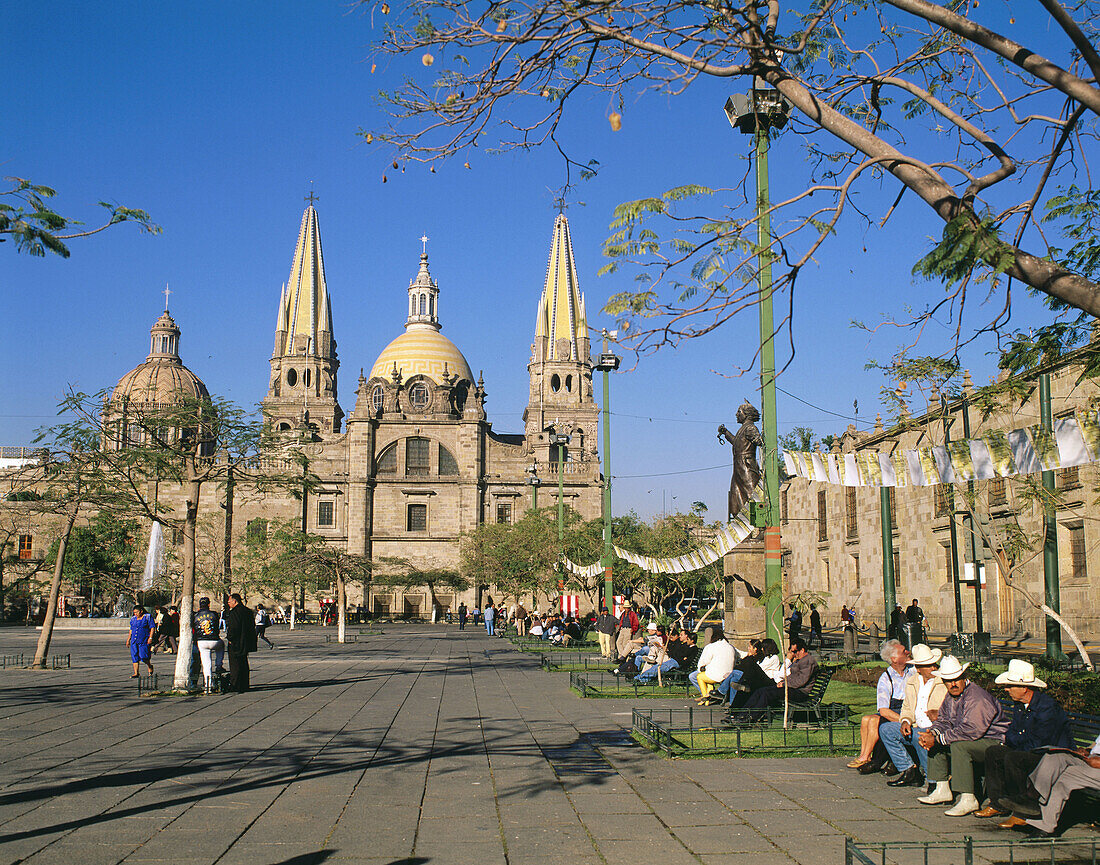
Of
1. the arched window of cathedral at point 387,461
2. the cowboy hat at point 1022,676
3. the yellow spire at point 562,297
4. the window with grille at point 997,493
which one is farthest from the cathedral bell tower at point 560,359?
the cowboy hat at point 1022,676

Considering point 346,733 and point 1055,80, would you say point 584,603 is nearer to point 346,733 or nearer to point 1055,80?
point 346,733

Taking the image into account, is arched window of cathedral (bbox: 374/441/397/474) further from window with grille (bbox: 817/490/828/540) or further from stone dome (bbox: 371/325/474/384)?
window with grille (bbox: 817/490/828/540)

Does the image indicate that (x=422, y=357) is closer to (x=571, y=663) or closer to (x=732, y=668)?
(x=571, y=663)

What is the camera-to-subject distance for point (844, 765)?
8289mm

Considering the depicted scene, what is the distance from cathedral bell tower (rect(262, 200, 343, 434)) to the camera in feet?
235

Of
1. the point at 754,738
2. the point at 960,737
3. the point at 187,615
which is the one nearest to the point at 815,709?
→ the point at 754,738

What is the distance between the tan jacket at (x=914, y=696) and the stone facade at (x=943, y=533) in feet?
11.9

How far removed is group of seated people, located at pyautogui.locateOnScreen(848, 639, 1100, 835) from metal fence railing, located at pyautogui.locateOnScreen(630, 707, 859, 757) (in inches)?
31.0

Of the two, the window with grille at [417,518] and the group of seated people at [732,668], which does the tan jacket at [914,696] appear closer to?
the group of seated people at [732,668]

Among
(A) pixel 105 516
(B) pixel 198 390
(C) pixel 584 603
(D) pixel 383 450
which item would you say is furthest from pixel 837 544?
(B) pixel 198 390

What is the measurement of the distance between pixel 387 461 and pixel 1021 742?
198 ft

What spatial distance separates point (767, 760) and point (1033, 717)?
272 cm

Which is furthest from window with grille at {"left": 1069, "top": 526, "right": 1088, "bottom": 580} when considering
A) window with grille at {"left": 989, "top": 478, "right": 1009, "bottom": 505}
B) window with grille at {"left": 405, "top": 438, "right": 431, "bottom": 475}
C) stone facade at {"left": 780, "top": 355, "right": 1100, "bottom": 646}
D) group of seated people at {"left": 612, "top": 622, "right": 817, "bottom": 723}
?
window with grille at {"left": 405, "top": 438, "right": 431, "bottom": 475}

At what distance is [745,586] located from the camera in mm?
13828
